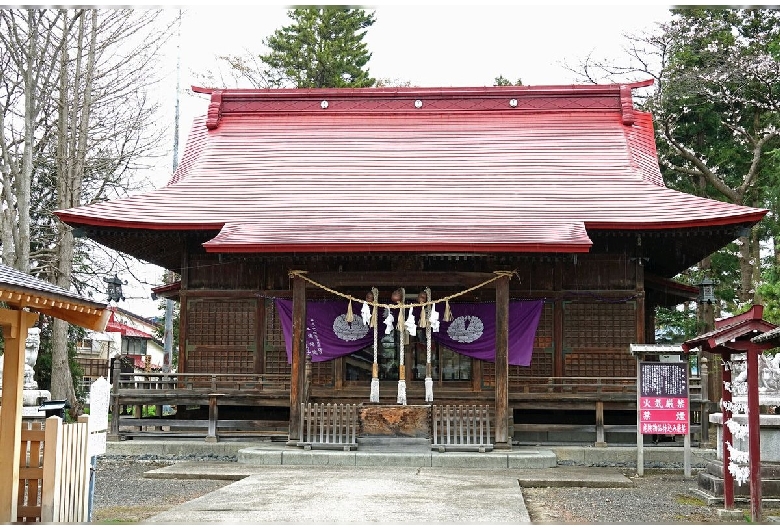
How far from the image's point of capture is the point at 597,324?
686 inches

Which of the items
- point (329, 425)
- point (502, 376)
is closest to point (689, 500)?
point (502, 376)

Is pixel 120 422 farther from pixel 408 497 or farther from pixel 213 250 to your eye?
pixel 408 497

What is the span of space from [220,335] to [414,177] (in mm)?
5120

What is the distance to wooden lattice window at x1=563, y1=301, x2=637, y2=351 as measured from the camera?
1734 centimetres

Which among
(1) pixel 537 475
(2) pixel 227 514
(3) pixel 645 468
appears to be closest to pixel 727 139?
(3) pixel 645 468

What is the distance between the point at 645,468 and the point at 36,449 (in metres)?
10.00

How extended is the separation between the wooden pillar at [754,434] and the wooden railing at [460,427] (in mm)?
5981

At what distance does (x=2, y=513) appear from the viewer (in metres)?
8.47

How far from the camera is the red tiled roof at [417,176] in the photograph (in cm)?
1599

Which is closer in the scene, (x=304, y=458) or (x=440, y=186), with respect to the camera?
(x=304, y=458)

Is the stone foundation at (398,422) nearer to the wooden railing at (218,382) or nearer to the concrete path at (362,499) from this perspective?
the concrete path at (362,499)

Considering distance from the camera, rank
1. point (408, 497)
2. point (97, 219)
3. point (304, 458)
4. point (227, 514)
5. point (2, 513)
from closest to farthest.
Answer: point (2, 513), point (227, 514), point (408, 497), point (304, 458), point (97, 219)

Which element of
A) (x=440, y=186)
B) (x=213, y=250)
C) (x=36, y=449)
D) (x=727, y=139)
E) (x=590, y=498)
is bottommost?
(x=590, y=498)

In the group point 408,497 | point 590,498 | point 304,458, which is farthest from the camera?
point 304,458
